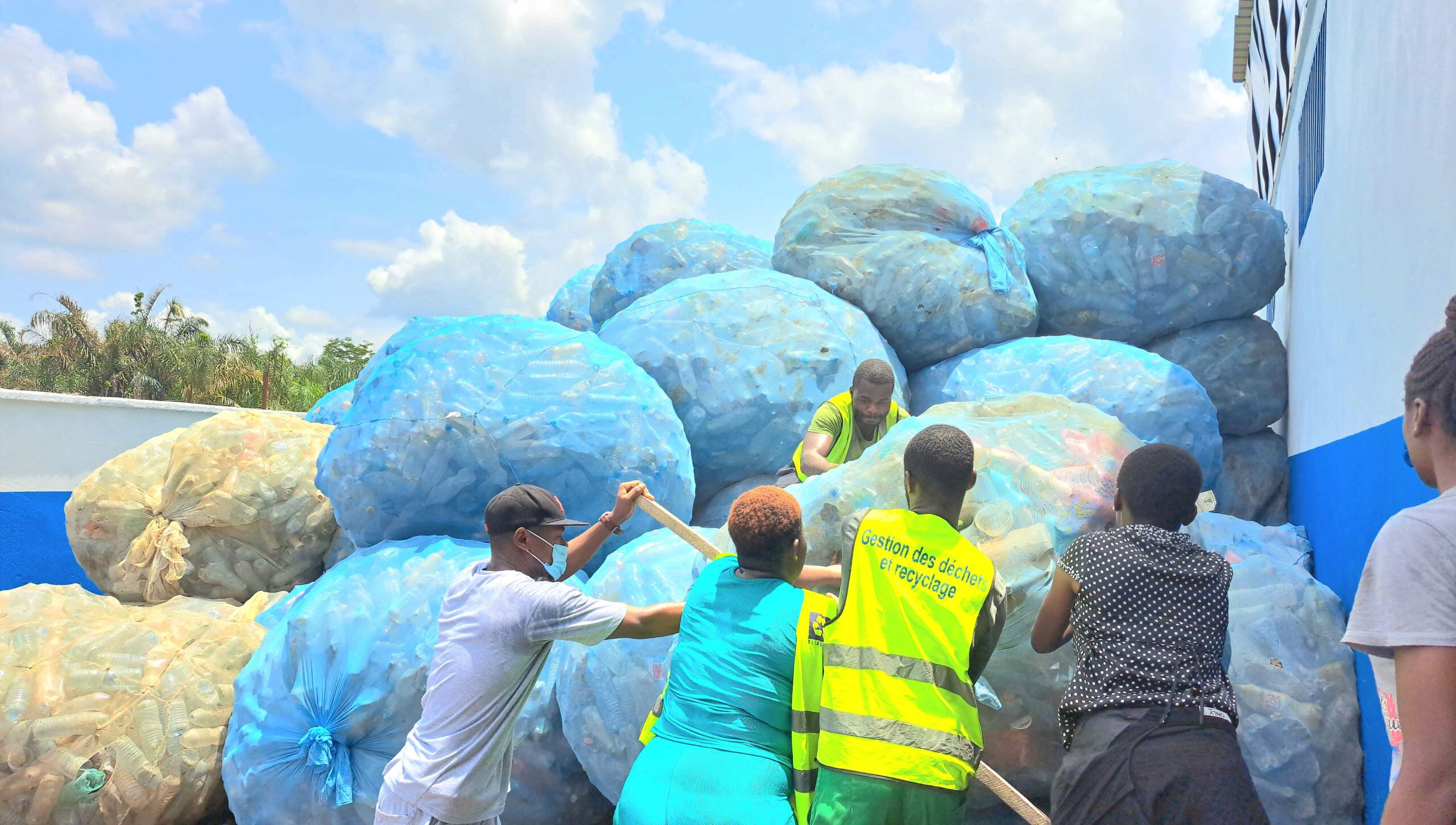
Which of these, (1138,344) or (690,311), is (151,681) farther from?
(1138,344)

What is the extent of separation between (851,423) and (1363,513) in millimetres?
1417

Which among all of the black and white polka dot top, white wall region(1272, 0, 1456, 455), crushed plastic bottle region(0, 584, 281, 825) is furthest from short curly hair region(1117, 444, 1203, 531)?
crushed plastic bottle region(0, 584, 281, 825)

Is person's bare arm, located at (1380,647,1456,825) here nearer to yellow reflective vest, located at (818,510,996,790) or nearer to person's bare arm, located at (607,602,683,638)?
yellow reflective vest, located at (818,510,996,790)

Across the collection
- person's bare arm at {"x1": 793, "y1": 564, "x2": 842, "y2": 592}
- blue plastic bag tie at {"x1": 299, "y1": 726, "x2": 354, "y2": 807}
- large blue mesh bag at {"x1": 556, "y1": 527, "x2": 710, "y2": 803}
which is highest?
person's bare arm at {"x1": 793, "y1": 564, "x2": 842, "y2": 592}

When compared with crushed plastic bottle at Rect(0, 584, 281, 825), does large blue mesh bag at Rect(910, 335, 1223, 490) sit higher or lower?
higher

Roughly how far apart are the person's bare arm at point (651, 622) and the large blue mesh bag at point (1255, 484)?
109 inches

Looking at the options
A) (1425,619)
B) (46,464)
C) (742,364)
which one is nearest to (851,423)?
(742,364)

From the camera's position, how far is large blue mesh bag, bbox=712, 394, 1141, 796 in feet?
7.16

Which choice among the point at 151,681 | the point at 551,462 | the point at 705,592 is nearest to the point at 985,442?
the point at 705,592

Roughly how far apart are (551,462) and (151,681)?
1434 mm

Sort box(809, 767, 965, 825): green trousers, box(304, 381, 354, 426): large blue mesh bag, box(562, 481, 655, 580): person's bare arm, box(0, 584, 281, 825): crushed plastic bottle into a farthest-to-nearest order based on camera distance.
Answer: box(304, 381, 354, 426): large blue mesh bag, box(0, 584, 281, 825): crushed plastic bottle, box(562, 481, 655, 580): person's bare arm, box(809, 767, 965, 825): green trousers

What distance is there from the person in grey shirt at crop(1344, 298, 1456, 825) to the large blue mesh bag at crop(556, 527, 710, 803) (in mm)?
1707

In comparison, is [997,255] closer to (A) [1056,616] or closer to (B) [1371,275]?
(B) [1371,275]

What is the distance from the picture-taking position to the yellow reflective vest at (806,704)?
1872 mm
